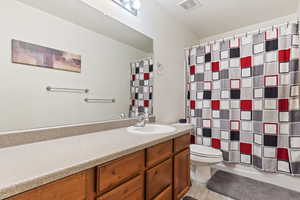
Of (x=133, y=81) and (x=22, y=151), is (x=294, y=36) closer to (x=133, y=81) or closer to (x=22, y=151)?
(x=133, y=81)

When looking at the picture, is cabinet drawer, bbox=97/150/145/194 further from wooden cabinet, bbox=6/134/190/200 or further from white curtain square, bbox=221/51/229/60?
white curtain square, bbox=221/51/229/60

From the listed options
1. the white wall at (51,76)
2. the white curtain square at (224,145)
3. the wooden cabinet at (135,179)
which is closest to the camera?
the wooden cabinet at (135,179)

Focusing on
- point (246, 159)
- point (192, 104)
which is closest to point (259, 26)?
point (192, 104)

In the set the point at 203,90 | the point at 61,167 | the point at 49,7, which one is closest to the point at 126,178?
the point at 61,167

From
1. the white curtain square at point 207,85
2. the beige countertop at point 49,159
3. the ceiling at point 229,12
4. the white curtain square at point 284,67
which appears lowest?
the beige countertop at point 49,159

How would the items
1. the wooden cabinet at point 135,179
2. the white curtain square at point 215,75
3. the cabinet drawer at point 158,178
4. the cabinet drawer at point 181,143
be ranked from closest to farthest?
1. the wooden cabinet at point 135,179
2. the cabinet drawer at point 158,178
3. the cabinet drawer at point 181,143
4. the white curtain square at point 215,75

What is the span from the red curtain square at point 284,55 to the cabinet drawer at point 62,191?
2.25 m

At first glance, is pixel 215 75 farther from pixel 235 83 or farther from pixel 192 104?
pixel 192 104

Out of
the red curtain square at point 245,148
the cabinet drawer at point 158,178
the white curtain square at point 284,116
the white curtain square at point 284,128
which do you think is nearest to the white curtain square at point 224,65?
the white curtain square at point 284,116

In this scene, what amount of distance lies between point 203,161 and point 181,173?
0.38m

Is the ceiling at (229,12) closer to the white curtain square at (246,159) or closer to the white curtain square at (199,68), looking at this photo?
the white curtain square at (199,68)

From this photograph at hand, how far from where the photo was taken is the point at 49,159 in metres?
0.67

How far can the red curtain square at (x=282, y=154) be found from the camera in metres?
1.69

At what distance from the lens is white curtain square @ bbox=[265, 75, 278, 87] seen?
174 cm
